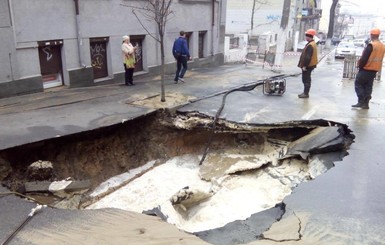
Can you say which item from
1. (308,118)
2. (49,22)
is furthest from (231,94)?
(49,22)

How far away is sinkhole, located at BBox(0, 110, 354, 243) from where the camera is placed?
A: 5.64m

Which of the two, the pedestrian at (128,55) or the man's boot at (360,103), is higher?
the pedestrian at (128,55)

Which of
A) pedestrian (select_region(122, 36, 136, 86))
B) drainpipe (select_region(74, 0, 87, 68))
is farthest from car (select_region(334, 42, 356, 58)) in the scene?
drainpipe (select_region(74, 0, 87, 68))

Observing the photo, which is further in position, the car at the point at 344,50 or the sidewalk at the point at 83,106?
the car at the point at 344,50

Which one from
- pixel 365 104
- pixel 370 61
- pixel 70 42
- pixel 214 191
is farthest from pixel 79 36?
pixel 365 104

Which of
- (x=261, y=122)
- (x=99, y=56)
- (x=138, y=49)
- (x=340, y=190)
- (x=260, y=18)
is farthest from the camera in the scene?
(x=260, y=18)

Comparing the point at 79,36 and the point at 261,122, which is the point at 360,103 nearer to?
the point at 261,122

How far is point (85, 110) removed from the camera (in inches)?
326

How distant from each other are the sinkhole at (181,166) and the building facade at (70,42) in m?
3.82

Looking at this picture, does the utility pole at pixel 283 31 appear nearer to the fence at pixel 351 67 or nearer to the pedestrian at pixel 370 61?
the fence at pixel 351 67

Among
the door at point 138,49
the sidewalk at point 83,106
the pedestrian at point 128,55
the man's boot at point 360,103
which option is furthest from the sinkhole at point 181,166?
the door at point 138,49

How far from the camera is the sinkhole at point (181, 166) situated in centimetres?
564

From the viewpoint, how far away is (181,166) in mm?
8000

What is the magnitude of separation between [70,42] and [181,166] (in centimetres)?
553
